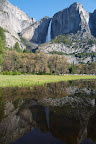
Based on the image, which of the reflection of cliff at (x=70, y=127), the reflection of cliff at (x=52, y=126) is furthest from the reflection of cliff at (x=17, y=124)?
the reflection of cliff at (x=70, y=127)

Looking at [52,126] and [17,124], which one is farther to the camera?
[17,124]

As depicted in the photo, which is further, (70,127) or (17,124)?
(17,124)

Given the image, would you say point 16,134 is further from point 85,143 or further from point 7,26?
point 7,26

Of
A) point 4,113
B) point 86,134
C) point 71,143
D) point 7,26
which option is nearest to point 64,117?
point 86,134

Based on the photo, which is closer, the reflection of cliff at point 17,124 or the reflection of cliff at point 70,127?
the reflection of cliff at point 70,127

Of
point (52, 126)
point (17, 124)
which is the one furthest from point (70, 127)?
point (17, 124)

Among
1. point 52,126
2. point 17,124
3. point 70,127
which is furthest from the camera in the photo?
point 17,124

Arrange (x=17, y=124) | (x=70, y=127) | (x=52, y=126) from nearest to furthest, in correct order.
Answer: (x=70, y=127), (x=52, y=126), (x=17, y=124)

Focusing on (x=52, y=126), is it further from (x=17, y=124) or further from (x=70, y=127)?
(x=17, y=124)

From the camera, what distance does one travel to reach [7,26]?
162 meters

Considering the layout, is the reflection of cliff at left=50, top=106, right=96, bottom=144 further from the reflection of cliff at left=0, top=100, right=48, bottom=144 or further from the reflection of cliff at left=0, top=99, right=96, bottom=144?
the reflection of cliff at left=0, top=100, right=48, bottom=144

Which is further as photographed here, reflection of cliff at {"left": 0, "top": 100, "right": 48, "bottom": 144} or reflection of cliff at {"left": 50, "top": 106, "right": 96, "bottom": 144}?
reflection of cliff at {"left": 0, "top": 100, "right": 48, "bottom": 144}

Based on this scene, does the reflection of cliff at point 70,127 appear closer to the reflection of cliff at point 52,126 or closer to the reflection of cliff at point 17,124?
the reflection of cliff at point 52,126

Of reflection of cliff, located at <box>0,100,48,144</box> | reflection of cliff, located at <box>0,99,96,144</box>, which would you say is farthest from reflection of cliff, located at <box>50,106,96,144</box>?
reflection of cliff, located at <box>0,100,48,144</box>
